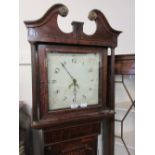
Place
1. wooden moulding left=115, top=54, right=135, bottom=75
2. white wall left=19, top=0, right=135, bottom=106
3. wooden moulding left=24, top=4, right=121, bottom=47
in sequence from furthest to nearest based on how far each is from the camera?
white wall left=19, top=0, right=135, bottom=106 < wooden moulding left=115, top=54, right=135, bottom=75 < wooden moulding left=24, top=4, right=121, bottom=47

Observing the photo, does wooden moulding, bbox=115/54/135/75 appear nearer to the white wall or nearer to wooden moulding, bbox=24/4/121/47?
wooden moulding, bbox=24/4/121/47

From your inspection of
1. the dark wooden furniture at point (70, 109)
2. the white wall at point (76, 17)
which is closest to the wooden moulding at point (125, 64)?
the dark wooden furniture at point (70, 109)

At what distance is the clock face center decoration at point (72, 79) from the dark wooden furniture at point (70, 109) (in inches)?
0.9

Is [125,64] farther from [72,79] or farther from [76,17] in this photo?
[76,17]

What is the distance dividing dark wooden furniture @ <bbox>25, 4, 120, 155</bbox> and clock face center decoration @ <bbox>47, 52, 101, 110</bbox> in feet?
0.08

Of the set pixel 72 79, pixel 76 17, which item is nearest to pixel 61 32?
pixel 72 79

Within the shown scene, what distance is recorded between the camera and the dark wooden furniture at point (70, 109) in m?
0.91

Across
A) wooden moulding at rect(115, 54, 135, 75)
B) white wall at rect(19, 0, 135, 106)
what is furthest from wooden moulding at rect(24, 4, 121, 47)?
white wall at rect(19, 0, 135, 106)

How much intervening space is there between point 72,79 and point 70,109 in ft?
0.47

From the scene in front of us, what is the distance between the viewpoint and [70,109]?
1014 mm

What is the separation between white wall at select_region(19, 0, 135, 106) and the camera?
127cm
